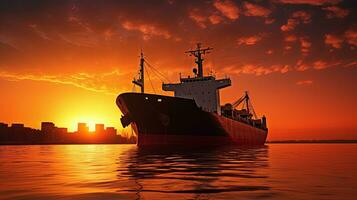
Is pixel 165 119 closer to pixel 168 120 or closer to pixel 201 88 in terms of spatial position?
pixel 168 120

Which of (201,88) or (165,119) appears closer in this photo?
(165,119)

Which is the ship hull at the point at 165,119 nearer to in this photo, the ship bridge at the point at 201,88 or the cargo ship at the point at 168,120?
the cargo ship at the point at 168,120

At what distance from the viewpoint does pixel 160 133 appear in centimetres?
3456

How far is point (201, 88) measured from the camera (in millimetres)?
47844

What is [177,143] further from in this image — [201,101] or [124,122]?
[201,101]

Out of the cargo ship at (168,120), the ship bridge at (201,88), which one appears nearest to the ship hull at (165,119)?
the cargo ship at (168,120)

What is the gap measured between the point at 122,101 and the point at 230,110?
66.3 ft

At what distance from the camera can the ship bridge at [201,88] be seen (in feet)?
153

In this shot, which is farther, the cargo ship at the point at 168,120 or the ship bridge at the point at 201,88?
the ship bridge at the point at 201,88

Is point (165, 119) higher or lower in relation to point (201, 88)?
lower

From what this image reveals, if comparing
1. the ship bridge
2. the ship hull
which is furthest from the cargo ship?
the ship bridge

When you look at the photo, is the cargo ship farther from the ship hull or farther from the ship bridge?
the ship bridge

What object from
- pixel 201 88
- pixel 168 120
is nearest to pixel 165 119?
pixel 168 120

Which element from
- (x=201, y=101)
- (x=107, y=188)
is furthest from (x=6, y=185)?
(x=201, y=101)
